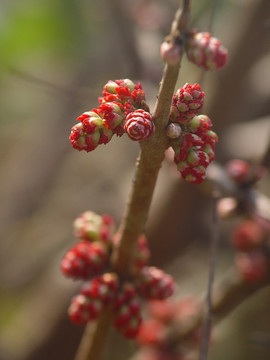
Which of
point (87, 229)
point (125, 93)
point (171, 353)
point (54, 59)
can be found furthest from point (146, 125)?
point (54, 59)

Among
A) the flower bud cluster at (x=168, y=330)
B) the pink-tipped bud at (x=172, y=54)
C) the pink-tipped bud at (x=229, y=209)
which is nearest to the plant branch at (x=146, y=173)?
the pink-tipped bud at (x=172, y=54)

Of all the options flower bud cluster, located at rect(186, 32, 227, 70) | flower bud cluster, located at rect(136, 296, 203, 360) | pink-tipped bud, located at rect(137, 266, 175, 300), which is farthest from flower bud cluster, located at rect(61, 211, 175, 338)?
flower bud cluster, located at rect(136, 296, 203, 360)

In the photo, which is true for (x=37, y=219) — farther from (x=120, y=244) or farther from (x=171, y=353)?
(x=120, y=244)

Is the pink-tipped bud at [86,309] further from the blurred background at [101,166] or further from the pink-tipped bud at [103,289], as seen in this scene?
the blurred background at [101,166]

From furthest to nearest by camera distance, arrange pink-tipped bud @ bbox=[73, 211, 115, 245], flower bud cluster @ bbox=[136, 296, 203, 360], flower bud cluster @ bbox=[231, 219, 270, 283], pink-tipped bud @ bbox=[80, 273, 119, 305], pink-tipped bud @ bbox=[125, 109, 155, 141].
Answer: flower bud cluster @ bbox=[136, 296, 203, 360] → flower bud cluster @ bbox=[231, 219, 270, 283] → pink-tipped bud @ bbox=[73, 211, 115, 245] → pink-tipped bud @ bbox=[80, 273, 119, 305] → pink-tipped bud @ bbox=[125, 109, 155, 141]

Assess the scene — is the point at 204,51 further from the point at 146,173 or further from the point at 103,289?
the point at 103,289

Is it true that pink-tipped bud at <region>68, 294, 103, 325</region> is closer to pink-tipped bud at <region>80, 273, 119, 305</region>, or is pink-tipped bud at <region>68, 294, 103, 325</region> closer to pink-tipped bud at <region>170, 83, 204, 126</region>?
pink-tipped bud at <region>80, 273, 119, 305</region>
